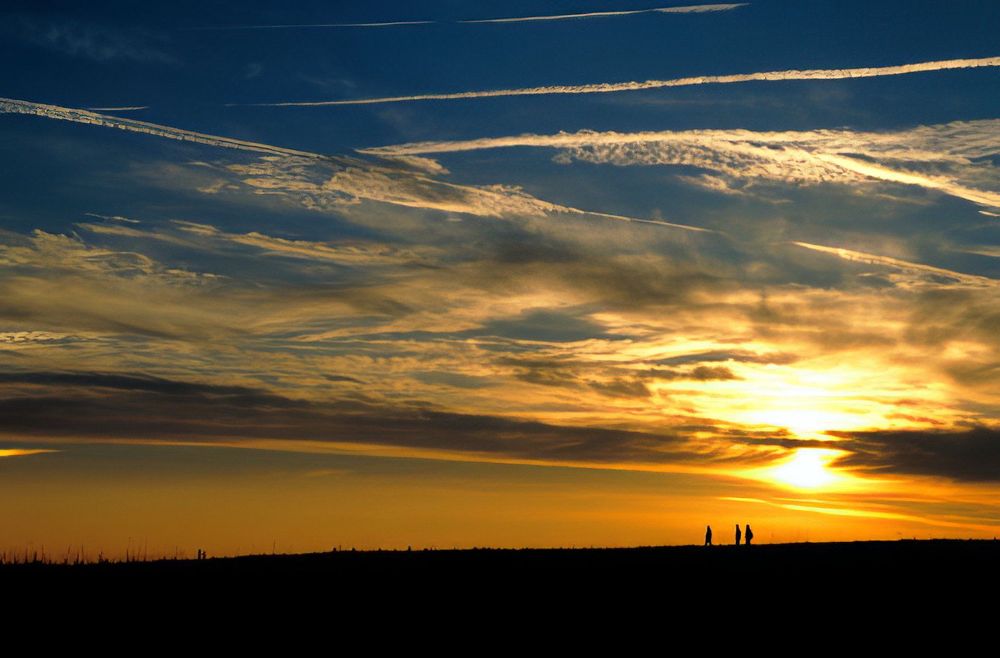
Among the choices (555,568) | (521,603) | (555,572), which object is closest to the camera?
(521,603)

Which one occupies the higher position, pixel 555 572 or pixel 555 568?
pixel 555 568

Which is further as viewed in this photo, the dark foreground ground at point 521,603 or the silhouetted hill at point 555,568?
the silhouetted hill at point 555,568

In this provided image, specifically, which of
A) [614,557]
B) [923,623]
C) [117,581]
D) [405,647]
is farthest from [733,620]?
[117,581]

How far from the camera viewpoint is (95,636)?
95.1 feet

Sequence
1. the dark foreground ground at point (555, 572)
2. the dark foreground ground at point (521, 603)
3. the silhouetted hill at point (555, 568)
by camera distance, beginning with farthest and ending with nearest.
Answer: the silhouetted hill at point (555, 568), the dark foreground ground at point (555, 572), the dark foreground ground at point (521, 603)

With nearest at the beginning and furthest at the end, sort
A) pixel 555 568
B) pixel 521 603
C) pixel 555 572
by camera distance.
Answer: pixel 521 603
pixel 555 572
pixel 555 568

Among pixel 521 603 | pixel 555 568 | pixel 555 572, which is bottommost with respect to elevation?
pixel 521 603

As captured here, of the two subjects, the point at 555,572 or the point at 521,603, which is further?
the point at 555,572

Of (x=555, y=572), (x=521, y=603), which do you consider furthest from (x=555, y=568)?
(x=521, y=603)

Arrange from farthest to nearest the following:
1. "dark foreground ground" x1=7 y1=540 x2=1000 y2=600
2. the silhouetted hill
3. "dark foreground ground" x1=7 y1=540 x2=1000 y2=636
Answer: the silhouetted hill
"dark foreground ground" x1=7 y1=540 x2=1000 y2=600
"dark foreground ground" x1=7 y1=540 x2=1000 y2=636

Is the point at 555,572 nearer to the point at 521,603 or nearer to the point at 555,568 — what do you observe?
the point at 555,568

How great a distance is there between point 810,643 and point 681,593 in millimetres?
8332

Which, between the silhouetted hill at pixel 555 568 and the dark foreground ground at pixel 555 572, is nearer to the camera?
the dark foreground ground at pixel 555 572

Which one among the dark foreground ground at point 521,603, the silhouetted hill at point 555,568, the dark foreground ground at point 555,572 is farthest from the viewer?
the silhouetted hill at point 555,568
